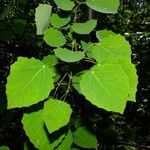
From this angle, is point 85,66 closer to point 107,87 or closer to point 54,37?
point 54,37

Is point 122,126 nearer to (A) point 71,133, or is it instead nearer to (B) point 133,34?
(B) point 133,34

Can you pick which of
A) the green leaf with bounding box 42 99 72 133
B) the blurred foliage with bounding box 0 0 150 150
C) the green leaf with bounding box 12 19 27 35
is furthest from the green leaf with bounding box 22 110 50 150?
the green leaf with bounding box 12 19 27 35

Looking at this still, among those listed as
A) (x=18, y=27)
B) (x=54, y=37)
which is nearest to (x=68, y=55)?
(x=54, y=37)

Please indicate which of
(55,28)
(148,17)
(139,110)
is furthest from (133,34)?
(55,28)

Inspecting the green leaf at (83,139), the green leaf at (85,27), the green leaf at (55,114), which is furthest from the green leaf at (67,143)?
the green leaf at (85,27)

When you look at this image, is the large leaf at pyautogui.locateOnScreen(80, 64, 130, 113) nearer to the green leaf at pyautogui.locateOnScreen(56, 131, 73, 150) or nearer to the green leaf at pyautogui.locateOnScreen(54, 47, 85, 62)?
the green leaf at pyautogui.locateOnScreen(54, 47, 85, 62)

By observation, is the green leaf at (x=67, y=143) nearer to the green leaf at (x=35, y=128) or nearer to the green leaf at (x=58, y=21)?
the green leaf at (x=35, y=128)
